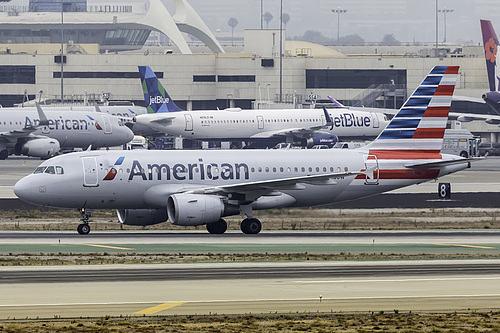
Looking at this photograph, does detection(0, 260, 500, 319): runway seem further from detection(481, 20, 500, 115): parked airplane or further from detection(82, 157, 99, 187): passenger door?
detection(481, 20, 500, 115): parked airplane

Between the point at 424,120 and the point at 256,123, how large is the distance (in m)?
63.6

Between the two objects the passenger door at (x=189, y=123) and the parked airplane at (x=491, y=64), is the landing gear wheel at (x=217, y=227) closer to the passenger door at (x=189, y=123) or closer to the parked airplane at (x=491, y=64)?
the parked airplane at (x=491, y=64)

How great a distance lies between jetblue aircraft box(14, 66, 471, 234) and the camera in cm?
Result: 4544

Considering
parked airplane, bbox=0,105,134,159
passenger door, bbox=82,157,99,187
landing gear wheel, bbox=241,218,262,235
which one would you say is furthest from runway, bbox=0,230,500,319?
parked airplane, bbox=0,105,134,159

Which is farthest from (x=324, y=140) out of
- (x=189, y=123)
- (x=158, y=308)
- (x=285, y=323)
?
(x=285, y=323)

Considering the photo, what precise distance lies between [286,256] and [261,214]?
10285 mm

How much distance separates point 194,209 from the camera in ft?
145

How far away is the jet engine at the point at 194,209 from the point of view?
1738 inches

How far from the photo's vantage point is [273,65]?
154125mm

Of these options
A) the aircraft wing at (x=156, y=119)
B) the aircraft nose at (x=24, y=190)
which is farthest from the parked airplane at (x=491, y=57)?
the aircraft nose at (x=24, y=190)

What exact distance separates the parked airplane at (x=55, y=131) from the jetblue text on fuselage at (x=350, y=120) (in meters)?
24.3

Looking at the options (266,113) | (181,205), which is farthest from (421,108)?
(266,113)

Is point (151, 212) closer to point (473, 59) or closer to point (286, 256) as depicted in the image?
point (286, 256)

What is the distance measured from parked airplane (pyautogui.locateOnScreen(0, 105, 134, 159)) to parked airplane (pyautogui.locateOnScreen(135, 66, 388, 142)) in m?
9.65
